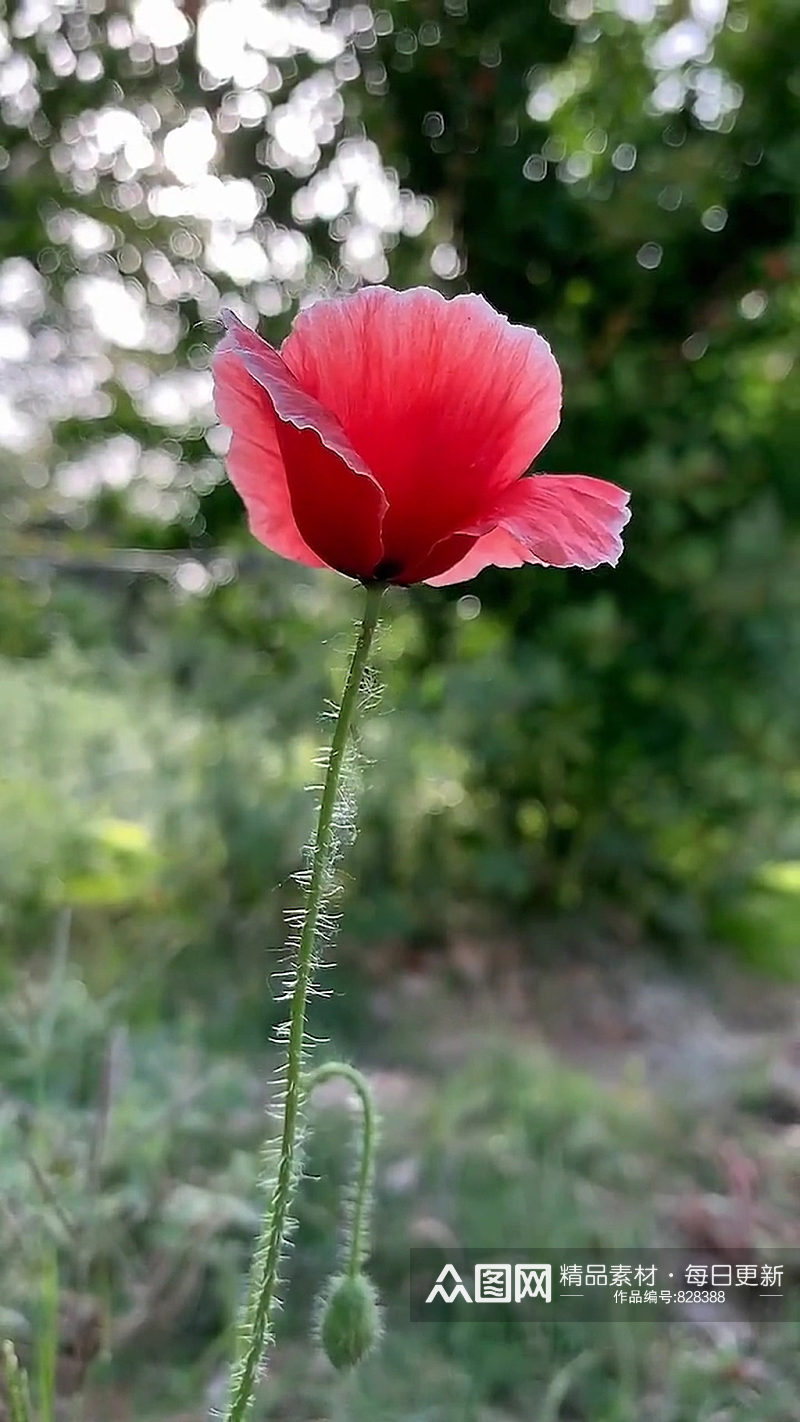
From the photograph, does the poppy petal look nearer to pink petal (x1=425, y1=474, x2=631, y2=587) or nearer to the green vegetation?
pink petal (x1=425, y1=474, x2=631, y2=587)

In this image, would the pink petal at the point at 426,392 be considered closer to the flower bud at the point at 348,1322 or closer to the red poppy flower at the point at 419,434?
the red poppy flower at the point at 419,434

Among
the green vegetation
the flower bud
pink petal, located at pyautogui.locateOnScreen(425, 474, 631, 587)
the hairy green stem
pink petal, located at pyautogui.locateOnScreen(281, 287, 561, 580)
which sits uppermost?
the green vegetation

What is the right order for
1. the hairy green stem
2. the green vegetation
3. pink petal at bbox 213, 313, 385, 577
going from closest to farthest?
pink petal at bbox 213, 313, 385, 577, the hairy green stem, the green vegetation

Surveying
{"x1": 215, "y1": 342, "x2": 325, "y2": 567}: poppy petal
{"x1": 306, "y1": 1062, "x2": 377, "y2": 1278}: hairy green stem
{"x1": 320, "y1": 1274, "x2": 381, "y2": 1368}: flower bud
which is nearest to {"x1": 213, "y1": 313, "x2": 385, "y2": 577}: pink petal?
{"x1": 215, "y1": 342, "x2": 325, "y2": 567}: poppy petal

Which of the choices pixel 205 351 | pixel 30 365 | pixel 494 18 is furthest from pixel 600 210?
pixel 30 365

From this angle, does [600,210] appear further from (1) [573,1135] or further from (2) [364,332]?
(2) [364,332]

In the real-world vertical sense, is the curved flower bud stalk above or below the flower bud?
above

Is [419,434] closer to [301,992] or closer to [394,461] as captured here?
[394,461]

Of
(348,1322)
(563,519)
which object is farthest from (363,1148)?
(563,519)
